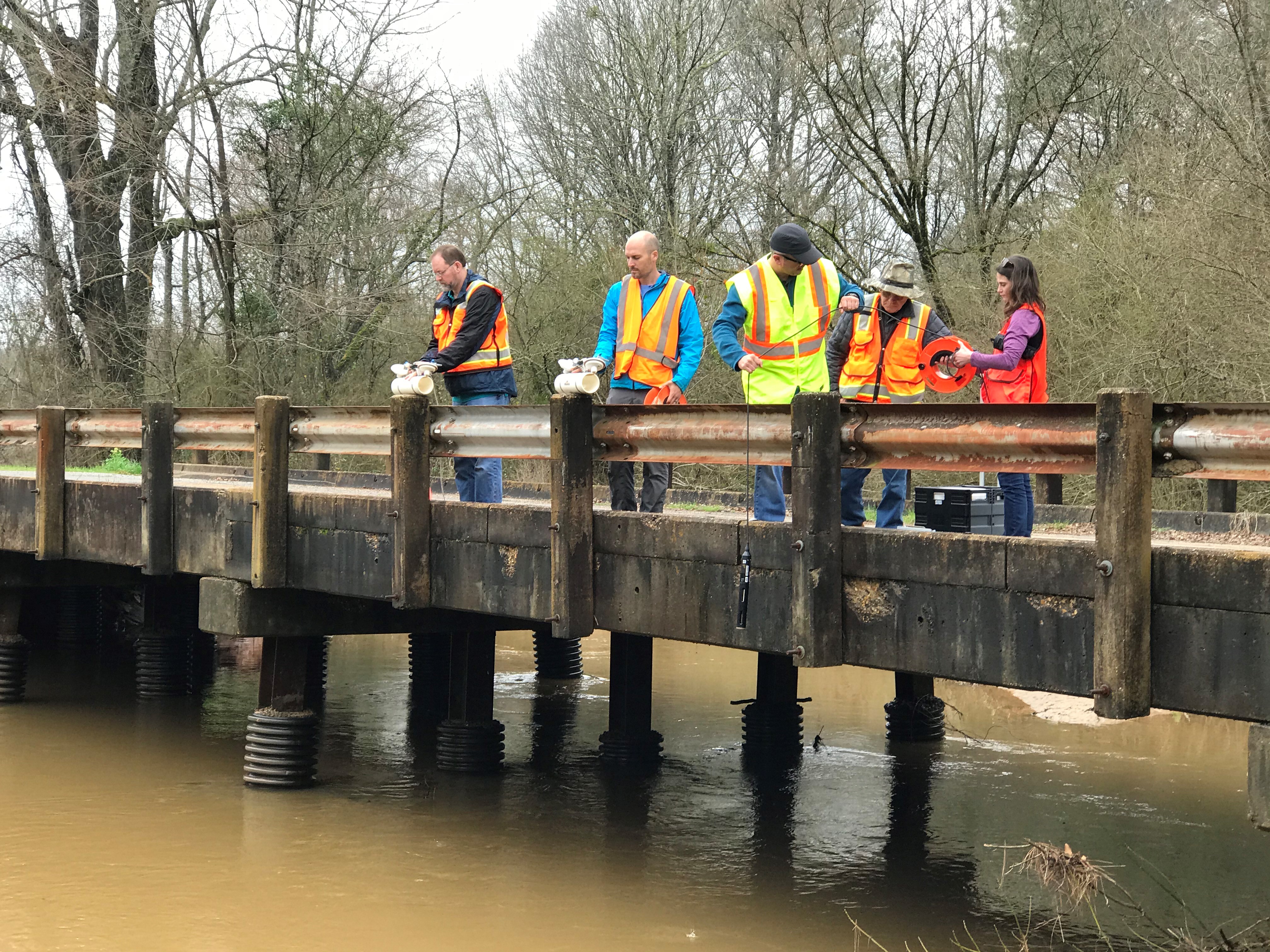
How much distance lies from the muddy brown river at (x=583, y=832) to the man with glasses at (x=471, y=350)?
237 centimetres

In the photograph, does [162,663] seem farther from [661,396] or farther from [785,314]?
[785,314]

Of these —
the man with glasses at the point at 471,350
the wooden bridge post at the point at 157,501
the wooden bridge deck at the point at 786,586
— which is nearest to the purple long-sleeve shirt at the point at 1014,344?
the wooden bridge deck at the point at 786,586

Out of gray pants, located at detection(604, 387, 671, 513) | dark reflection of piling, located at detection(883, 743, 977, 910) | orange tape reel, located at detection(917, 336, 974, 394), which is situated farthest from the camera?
dark reflection of piling, located at detection(883, 743, 977, 910)

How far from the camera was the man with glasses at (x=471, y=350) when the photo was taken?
916 cm

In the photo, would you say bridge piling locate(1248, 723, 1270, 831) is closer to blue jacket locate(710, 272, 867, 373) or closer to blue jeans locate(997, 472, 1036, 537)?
blue jeans locate(997, 472, 1036, 537)

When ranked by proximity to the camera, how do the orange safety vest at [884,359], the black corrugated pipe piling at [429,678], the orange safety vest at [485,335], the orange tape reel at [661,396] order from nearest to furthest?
the orange safety vest at [884,359], the orange tape reel at [661,396], the orange safety vest at [485,335], the black corrugated pipe piling at [429,678]

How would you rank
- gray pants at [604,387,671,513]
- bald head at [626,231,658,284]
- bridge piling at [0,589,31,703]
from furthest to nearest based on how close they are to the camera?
1. bridge piling at [0,589,31,703]
2. gray pants at [604,387,671,513]
3. bald head at [626,231,658,284]

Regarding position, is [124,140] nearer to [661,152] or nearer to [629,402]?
[661,152]

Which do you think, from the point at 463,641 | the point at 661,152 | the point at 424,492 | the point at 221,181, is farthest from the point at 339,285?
the point at 424,492

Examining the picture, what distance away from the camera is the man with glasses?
361 inches

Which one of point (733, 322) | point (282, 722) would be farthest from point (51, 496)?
point (733, 322)

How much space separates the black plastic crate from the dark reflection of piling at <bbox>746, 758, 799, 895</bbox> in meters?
3.01

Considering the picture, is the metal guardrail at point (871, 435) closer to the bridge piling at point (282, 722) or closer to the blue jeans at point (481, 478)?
the blue jeans at point (481, 478)

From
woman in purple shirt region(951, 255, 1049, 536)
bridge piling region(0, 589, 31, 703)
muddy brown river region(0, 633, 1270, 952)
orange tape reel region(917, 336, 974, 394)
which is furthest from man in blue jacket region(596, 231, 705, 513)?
bridge piling region(0, 589, 31, 703)
